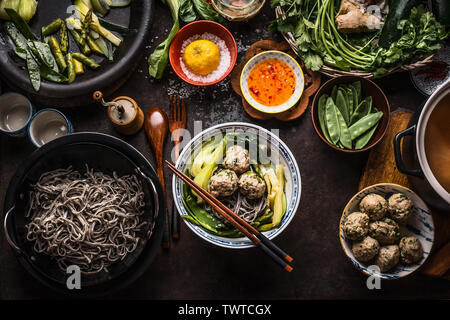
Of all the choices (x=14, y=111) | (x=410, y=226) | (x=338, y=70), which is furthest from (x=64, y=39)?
(x=410, y=226)

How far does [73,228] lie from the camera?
91.0 inches

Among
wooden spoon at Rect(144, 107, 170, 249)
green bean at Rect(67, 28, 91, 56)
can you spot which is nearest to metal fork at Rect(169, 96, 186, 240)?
wooden spoon at Rect(144, 107, 170, 249)

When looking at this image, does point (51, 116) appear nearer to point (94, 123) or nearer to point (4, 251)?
point (94, 123)

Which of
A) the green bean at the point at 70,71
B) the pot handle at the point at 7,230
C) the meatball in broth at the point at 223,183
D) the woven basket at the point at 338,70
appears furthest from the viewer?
the green bean at the point at 70,71

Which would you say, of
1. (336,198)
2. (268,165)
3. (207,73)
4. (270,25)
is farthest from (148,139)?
(336,198)

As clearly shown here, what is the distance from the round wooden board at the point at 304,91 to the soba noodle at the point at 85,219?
35.1 inches

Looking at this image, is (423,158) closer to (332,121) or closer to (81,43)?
(332,121)

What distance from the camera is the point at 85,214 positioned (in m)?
2.37

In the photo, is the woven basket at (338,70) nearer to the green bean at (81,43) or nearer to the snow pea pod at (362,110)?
the snow pea pod at (362,110)

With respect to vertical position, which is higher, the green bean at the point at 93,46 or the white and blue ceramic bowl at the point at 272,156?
the green bean at the point at 93,46

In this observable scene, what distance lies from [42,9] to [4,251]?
1639mm

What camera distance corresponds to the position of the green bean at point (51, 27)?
2.66m

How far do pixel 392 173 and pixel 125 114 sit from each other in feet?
5.72

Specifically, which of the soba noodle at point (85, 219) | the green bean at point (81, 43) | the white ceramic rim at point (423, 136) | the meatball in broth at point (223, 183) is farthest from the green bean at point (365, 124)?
the green bean at point (81, 43)
